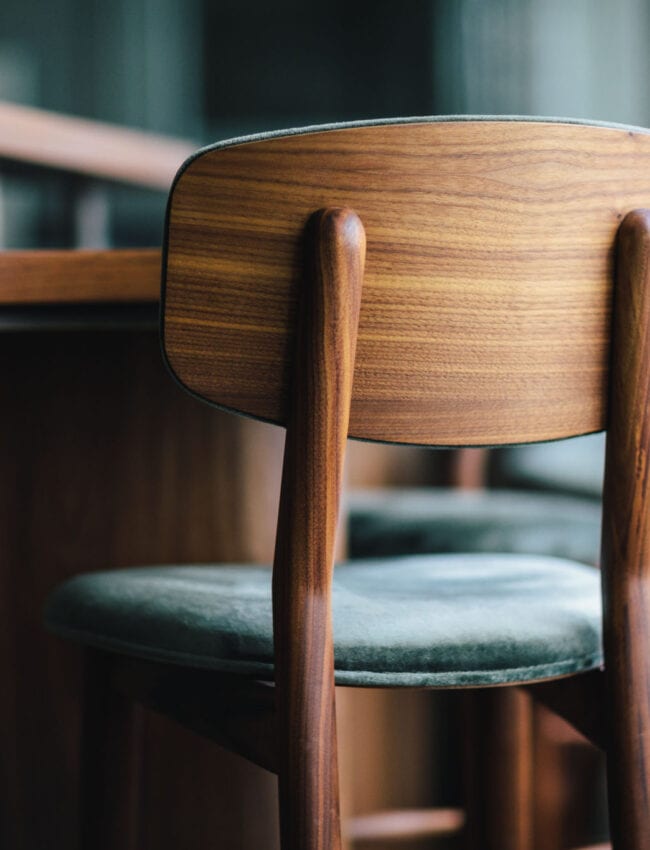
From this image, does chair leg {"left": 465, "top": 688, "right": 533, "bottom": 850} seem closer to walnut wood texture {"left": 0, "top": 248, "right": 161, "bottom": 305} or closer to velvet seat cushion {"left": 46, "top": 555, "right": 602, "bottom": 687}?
velvet seat cushion {"left": 46, "top": 555, "right": 602, "bottom": 687}

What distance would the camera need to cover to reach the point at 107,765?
80cm

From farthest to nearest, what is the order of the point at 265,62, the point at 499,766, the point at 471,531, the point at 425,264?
the point at 265,62 → the point at 471,531 → the point at 499,766 → the point at 425,264

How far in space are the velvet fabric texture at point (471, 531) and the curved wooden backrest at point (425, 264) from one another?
1.98 ft

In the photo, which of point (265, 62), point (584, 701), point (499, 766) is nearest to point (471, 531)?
point (499, 766)

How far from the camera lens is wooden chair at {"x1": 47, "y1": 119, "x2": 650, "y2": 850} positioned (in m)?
0.59

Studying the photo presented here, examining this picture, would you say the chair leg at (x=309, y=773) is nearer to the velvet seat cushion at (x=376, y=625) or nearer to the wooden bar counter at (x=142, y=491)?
the velvet seat cushion at (x=376, y=625)

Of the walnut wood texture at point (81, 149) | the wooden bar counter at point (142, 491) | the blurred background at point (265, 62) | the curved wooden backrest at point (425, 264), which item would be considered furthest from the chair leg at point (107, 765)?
the blurred background at point (265, 62)

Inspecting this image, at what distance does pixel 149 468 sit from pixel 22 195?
4403mm

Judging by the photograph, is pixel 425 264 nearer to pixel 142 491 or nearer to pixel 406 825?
pixel 142 491

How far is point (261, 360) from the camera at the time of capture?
62 centimetres

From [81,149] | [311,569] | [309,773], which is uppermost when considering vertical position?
[81,149]

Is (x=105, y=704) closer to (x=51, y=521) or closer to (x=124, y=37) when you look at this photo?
(x=51, y=521)

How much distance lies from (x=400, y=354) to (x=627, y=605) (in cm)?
23

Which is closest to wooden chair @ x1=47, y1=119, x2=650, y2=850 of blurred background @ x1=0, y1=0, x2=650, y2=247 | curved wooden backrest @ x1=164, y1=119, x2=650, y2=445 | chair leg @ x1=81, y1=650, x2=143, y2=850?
curved wooden backrest @ x1=164, y1=119, x2=650, y2=445
